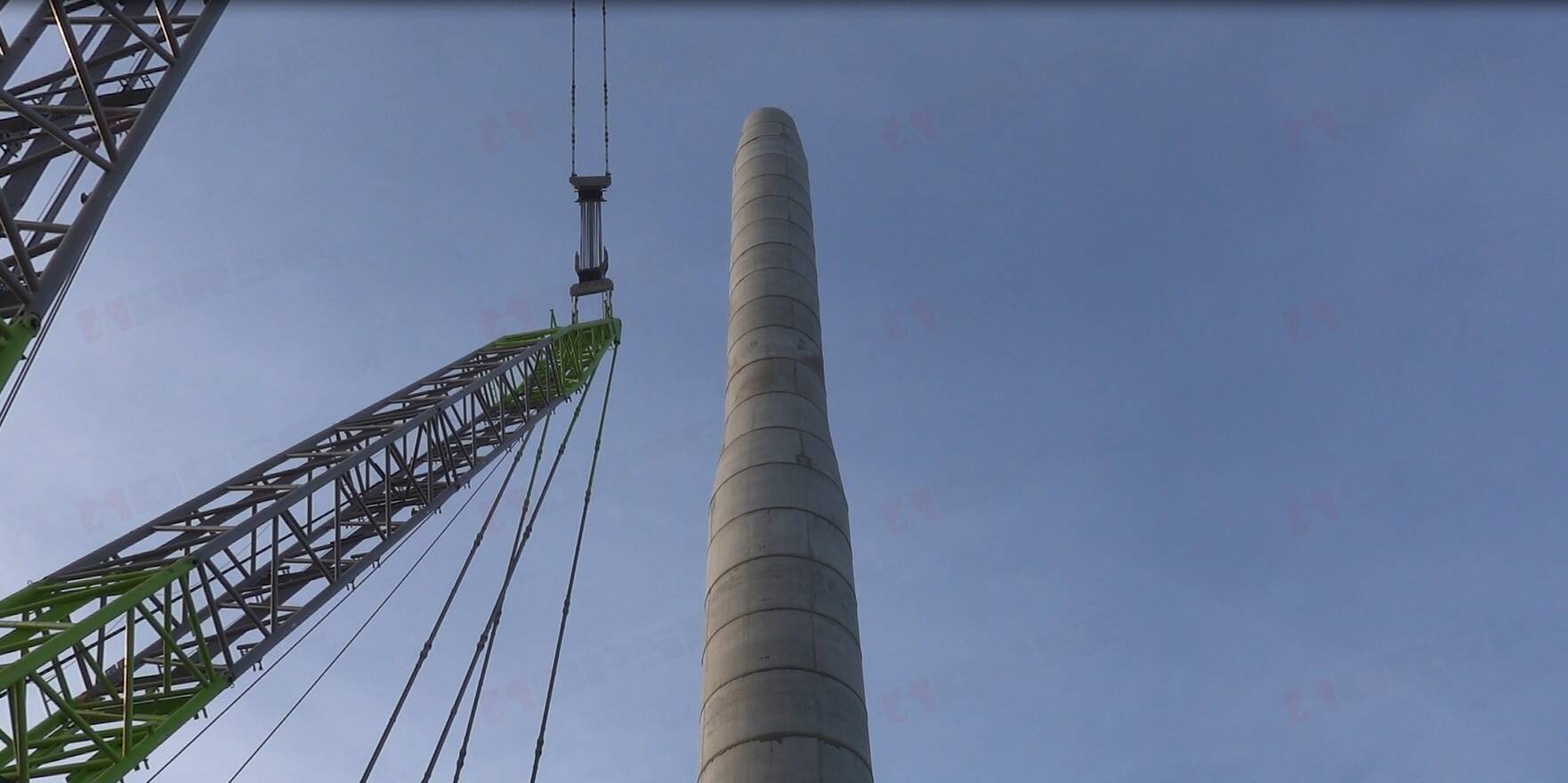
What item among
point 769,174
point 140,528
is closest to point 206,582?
point 140,528

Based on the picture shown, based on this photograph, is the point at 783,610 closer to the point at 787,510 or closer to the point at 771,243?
the point at 787,510

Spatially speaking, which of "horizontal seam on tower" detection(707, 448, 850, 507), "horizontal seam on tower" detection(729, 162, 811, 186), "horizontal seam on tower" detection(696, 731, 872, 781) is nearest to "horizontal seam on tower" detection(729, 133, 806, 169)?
"horizontal seam on tower" detection(729, 162, 811, 186)

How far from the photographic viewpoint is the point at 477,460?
33.6 metres

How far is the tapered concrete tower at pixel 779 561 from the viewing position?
17297mm

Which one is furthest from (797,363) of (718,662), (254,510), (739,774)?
(254,510)

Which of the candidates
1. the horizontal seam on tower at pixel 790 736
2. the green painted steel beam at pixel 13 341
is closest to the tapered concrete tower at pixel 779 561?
the horizontal seam on tower at pixel 790 736

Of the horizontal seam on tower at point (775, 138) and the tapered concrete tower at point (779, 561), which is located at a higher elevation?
the horizontal seam on tower at point (775, 138)

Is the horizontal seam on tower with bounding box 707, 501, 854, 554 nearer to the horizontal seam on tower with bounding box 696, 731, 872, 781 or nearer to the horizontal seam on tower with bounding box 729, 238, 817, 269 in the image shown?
the horizontal seam on tower with bounding box 696, 731, 872, 781

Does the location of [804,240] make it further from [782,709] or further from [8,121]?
[8,121]

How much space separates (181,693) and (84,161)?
397 inches

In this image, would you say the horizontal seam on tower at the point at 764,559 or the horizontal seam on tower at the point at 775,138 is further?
the horizontal seam on tower at the point at 775,138

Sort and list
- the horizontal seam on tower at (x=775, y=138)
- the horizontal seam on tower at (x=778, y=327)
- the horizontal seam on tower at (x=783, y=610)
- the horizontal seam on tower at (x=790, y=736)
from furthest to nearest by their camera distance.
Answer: the horizontal seam on tower at (x=775, y=138) < the horizontal seam on tower at (x=778, y=327) < the horizontal seam on tower at (x=783, y=610) < the horizontal seam on tower at (x=790, y=736)

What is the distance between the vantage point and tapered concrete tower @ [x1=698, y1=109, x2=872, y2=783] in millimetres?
17297

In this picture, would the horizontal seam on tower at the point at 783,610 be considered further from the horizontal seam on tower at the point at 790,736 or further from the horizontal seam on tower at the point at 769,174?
the horizontal seam on tower at the point at 769,174
